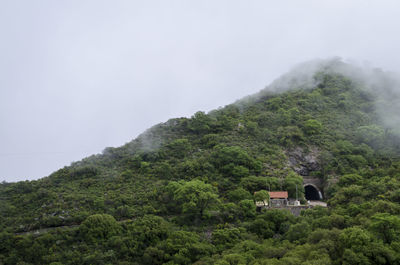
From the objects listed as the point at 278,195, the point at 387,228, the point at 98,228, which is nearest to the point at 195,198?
the point at 98,228

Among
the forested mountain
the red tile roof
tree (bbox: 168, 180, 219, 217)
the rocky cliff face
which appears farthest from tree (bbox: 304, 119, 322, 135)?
tree (bbox: 168, 180, 219, 217)

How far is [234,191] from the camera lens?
46.8 meters

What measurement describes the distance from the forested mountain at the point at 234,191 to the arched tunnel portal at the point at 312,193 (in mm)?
1434

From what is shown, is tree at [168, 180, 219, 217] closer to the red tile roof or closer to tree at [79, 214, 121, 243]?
the red tile roof

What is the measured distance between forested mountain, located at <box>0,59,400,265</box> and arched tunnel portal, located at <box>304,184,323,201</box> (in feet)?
4.71

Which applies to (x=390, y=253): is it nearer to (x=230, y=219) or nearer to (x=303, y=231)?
(x=303, y=231)

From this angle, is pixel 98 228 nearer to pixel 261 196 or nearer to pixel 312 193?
pixel 261 196

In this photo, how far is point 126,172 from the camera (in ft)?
179

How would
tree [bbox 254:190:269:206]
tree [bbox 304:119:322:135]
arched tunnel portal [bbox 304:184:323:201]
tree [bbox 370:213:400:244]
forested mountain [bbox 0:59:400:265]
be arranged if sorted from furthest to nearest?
tree [bbox 304:119:322:135] → arched tunnel portal [bbox 304:184:323:201] → tree [bbox 254:190:269:206] → forested mountain [bbox 0:59:400:265] → tree [bbox 370:213:400:244]

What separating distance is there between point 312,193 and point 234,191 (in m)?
17.9

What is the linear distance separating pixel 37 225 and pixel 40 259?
23.2ft

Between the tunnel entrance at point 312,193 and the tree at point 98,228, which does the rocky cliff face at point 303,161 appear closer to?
the tunnel entrance at point 312,193

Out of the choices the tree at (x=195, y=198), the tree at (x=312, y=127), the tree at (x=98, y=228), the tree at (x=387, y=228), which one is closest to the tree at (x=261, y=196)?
the tree at (x=195, y=198)

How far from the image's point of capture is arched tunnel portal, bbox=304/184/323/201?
54.7m
